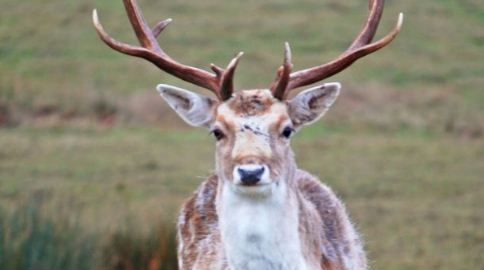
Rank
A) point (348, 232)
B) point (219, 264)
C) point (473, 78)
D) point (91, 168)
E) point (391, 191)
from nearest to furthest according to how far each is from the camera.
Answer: point (219, 264)
point (348, 232)
point (391, 191)
point (91, 168)
point (473, 78)

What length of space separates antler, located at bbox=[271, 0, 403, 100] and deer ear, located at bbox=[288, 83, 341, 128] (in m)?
0.09

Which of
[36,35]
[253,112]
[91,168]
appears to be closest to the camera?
[253,112]

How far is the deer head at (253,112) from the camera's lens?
834cm

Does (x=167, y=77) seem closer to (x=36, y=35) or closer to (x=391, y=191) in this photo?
(x=36, y=35)

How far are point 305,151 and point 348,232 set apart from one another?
13.3 metres

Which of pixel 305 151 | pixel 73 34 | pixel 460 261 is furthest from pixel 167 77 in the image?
pixel 460 261

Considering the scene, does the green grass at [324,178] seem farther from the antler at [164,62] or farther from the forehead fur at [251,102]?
the forehead fur at [251,102]

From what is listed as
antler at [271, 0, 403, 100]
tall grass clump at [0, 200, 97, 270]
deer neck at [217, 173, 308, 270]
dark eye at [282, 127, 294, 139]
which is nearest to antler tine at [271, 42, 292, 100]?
antler at [271, 0, 403, 100]

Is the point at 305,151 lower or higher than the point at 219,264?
higher

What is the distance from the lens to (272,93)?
8812 mm

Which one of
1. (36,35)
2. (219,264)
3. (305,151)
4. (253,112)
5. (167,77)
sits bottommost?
(219,264)

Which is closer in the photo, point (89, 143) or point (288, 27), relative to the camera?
point (89, 143)

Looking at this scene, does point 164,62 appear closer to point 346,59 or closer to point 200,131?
point 346,59

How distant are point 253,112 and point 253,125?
99mm
